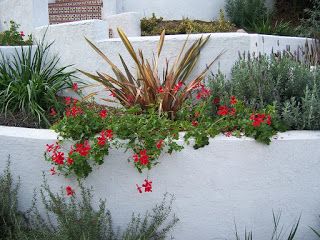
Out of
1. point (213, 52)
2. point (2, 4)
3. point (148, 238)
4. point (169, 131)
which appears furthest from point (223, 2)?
point (148, 238)

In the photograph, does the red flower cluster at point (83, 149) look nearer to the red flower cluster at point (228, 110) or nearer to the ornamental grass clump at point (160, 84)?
the ornamental grass clump at point (160, 84)

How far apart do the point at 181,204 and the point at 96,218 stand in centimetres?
72

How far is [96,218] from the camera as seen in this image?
3.07 m

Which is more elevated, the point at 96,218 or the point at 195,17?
the point at 195,17

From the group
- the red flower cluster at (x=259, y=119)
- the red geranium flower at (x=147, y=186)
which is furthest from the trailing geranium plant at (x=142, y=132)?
the red geranium flower at (x=147, y=186)

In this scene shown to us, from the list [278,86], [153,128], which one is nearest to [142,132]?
[153,128]

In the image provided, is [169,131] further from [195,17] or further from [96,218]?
[195,17]

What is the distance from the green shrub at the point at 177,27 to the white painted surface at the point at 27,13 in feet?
6.26

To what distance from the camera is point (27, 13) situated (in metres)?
6.62

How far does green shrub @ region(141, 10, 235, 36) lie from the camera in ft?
24.5

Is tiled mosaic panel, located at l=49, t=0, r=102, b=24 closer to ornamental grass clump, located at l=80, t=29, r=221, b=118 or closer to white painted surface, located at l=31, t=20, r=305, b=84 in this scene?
white painted surface, located at l=31, t=20, r=305, b=84

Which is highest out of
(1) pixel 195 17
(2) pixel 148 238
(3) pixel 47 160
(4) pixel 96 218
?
(1) pixel 195 17

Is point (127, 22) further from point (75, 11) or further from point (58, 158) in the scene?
point (58, 158)

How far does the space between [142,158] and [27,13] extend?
14.5 ft
